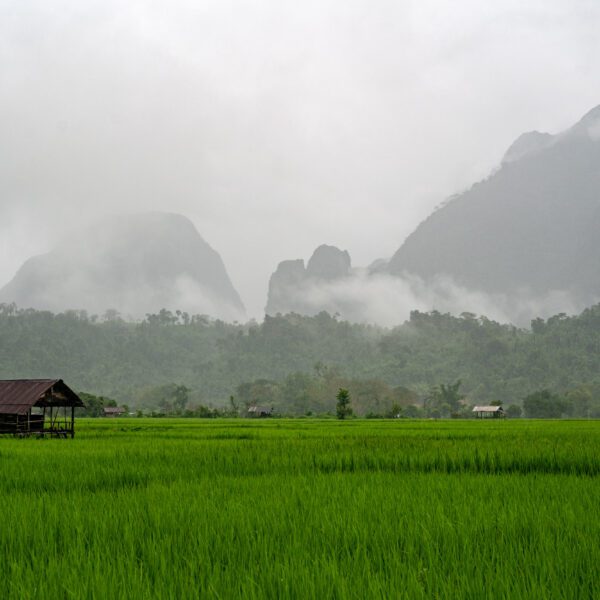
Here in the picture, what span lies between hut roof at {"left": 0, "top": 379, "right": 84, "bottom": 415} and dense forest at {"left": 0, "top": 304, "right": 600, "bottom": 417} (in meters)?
72.7

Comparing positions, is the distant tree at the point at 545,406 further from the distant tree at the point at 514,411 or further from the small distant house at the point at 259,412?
the small distant house at the point at 259,412

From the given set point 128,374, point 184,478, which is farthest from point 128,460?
point 128,374

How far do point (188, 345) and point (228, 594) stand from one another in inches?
5938

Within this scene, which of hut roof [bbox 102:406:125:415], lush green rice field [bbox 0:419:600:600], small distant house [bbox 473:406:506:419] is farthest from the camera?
small distant house [bbox 473:406:506:419]

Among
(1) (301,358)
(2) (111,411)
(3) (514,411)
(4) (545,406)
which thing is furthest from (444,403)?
(1) (301,358)

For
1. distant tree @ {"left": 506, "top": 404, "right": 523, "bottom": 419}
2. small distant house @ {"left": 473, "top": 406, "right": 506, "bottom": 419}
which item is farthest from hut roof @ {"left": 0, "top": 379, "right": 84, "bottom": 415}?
distant tree @ {"left": 506, "top": 404, "right": 523, "bottom": 419}

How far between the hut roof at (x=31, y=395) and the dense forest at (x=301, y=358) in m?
72.7

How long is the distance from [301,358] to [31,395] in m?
120

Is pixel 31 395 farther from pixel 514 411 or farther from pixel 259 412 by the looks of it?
pixel 514 411

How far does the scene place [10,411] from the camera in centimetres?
2197

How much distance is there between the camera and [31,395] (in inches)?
877

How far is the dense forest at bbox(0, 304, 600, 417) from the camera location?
108 meters

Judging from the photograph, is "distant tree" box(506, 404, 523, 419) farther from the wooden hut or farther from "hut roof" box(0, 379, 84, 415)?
"hut roof" box(0, 379, 84, 415)

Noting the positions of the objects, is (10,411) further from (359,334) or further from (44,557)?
(359,334)
